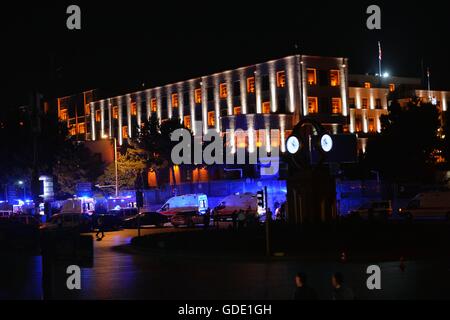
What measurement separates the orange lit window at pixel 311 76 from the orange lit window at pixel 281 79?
2821mm

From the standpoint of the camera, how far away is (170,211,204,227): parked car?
57344 millimetres

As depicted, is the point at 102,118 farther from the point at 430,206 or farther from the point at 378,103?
the point at 430,206

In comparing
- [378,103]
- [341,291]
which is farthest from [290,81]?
[341,291]

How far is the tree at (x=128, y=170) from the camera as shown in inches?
3580

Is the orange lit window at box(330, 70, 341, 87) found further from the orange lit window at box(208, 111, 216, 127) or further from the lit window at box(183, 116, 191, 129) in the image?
the lit window at box(183, 116, 191, 129)

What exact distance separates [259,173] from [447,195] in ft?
107

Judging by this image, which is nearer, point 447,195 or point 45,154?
point 447,195

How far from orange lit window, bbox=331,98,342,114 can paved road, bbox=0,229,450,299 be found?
62215 millimetres

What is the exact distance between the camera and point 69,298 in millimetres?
19484

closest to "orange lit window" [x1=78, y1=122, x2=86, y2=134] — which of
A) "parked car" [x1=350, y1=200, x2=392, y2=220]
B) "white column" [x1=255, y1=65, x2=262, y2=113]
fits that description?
"white column" [x1=255, y1=65, x2=262, y2=113]

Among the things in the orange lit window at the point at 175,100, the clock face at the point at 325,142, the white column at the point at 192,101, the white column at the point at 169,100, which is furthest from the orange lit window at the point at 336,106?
the clock face at the point at 325,142
